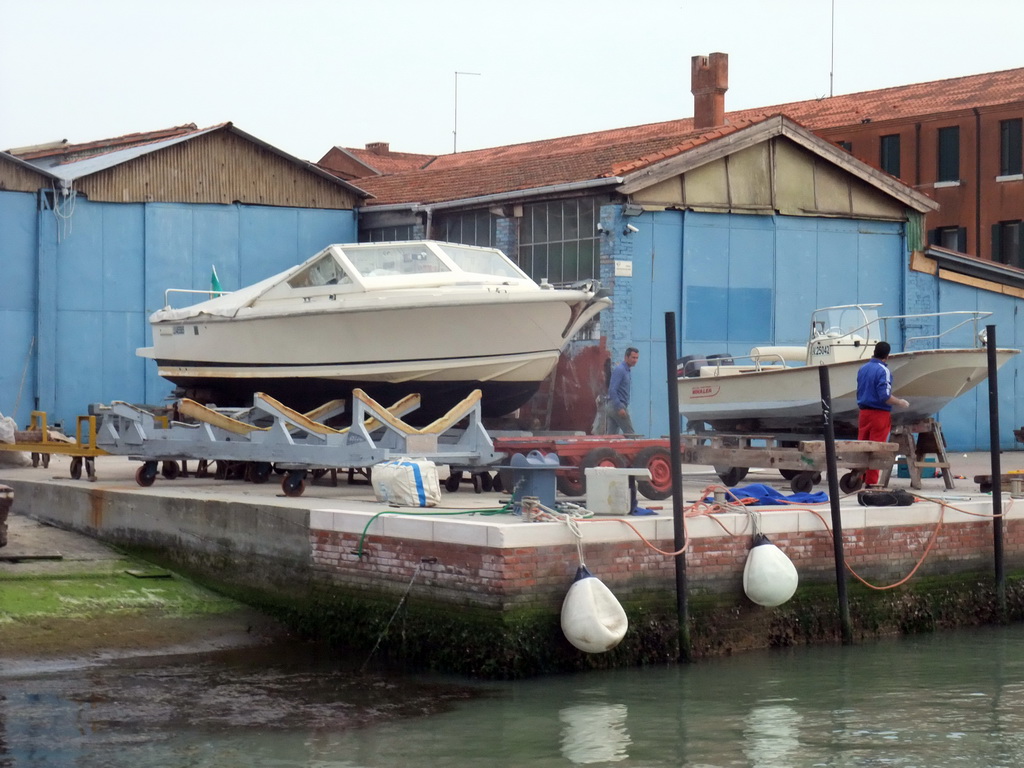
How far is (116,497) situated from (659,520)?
5.58m

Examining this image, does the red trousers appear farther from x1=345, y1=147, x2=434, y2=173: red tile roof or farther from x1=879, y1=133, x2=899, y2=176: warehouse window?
x1=345, y1=147, x2=434, y2=173: red tile roof

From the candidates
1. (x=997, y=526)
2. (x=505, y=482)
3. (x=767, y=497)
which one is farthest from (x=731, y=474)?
(x=997, y=526)

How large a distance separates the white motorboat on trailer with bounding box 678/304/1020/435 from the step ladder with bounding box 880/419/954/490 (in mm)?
405

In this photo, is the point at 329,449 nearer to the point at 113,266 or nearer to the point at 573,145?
the point at 113,266

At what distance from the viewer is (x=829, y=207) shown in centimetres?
2264

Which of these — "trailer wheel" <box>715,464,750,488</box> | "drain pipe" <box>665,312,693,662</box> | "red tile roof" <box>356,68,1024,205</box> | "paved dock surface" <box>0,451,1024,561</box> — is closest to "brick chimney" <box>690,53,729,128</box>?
"red tile roof" <box>356,68,1024,205</box>

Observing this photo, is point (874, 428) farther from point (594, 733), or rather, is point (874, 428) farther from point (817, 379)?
point (594, 733)

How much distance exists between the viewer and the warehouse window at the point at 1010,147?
110ft

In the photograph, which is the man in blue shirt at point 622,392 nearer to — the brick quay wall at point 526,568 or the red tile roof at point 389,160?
→ the brick quay wall at point 526,568

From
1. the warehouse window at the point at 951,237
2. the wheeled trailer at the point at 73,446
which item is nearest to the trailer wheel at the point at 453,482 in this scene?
the wheeled trailer at the point at 73,446

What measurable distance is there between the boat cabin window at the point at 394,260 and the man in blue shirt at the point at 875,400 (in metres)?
4.38

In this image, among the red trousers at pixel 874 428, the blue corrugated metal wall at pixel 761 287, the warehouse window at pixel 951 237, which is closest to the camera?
the red trousers at pixel 874 428

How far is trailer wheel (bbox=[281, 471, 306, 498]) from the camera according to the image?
1302 centimetres

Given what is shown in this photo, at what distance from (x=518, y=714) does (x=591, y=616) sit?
88cm
